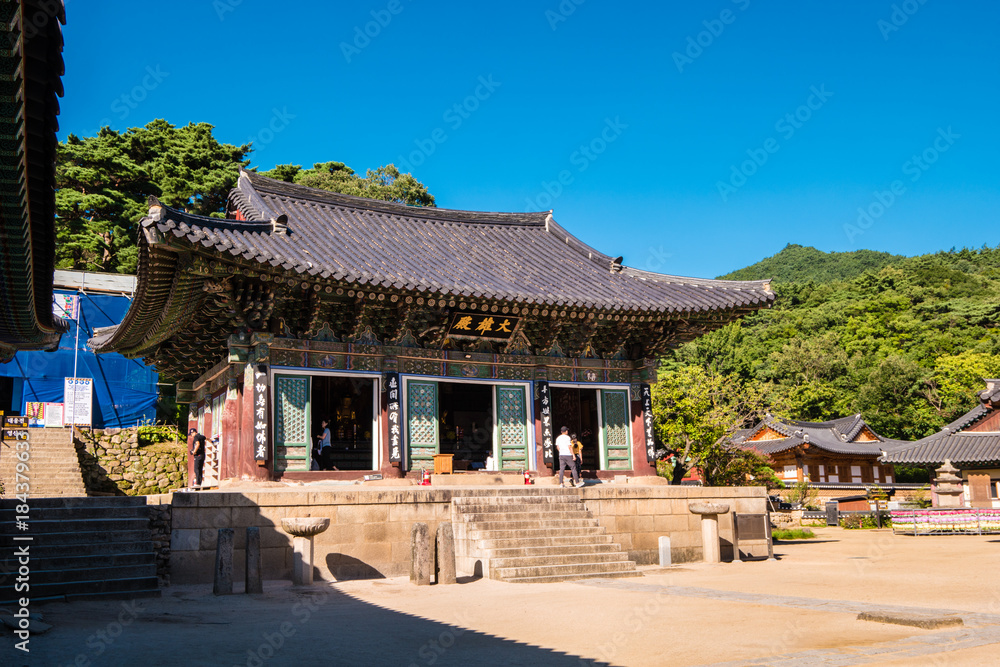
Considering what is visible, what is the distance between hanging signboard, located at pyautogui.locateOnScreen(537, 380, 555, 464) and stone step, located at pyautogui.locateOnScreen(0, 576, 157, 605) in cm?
918

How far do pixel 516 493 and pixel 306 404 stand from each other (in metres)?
4.68

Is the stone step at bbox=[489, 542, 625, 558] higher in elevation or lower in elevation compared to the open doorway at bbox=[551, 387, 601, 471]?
lower

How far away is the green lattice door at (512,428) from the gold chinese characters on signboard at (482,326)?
4.40ft

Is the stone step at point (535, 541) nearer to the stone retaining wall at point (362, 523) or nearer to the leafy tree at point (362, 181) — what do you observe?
the stone retaining wall at point (362, 523)

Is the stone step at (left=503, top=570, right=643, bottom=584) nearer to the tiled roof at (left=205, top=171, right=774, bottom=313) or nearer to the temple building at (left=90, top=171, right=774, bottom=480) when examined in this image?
the temple building at (left=90, top=171, right=774, bottom=480)

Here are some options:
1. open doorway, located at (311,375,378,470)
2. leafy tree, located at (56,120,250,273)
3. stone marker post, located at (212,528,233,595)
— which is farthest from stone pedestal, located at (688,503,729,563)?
leafy tree, located at (56,120,250,273)

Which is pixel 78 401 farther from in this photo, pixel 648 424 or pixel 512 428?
pixel 648 424

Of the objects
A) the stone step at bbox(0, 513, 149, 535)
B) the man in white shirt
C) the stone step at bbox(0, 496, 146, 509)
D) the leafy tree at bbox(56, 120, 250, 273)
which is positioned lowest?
the stone step at bbox(0, 513, 149, 535)

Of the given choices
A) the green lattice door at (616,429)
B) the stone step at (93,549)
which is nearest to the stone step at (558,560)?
the green lattice door at (616,429)

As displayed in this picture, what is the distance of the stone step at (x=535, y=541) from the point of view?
511 inches

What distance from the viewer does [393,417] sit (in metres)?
16.2

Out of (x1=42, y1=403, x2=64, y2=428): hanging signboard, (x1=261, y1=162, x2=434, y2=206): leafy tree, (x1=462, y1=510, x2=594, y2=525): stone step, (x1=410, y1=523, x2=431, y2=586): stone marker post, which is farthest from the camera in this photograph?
(x1=261, y1=162, x2=434, y2=206): leafy tree

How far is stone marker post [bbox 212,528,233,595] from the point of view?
35.8 feet

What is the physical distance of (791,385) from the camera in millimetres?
58656
